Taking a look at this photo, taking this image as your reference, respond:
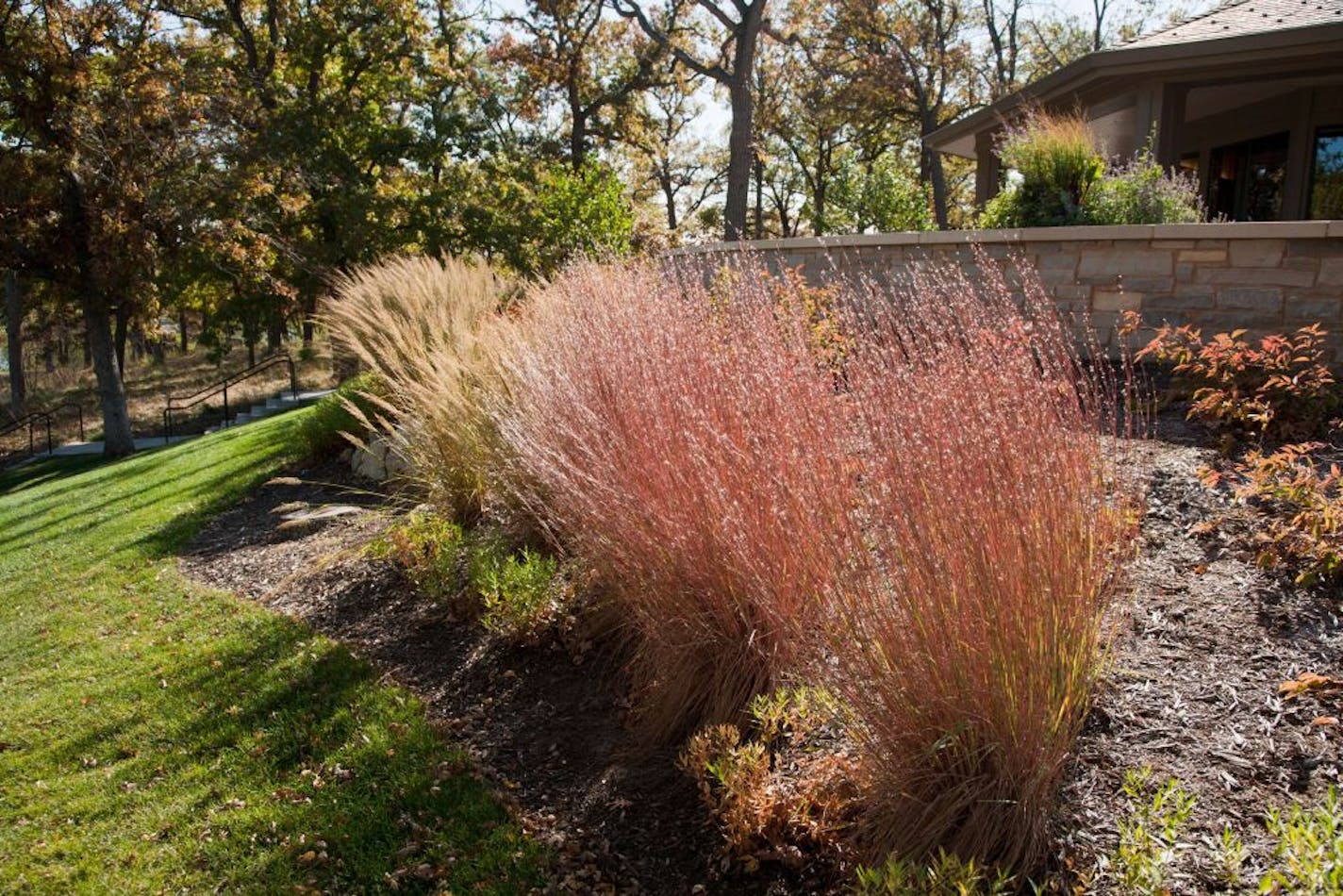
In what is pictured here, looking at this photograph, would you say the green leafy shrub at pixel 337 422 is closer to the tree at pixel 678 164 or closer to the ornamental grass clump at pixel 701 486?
the ornamental grass clump at pixel 701 486

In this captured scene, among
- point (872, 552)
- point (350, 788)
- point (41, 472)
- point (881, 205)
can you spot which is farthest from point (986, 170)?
point (41, 472)

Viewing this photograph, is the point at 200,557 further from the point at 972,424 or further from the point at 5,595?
the point at 972,424

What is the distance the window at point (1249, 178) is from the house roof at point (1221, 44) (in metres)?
2.21

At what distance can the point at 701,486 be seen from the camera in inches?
125

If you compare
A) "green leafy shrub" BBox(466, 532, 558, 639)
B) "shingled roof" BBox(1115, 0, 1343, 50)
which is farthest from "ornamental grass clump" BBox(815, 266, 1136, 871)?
"shingled roof" BBox(1115, 0, 1343, 50)

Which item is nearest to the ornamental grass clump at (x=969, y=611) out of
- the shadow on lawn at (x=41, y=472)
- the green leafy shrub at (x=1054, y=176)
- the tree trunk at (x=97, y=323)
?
the green leafy shrub at (x=1054, y=176)

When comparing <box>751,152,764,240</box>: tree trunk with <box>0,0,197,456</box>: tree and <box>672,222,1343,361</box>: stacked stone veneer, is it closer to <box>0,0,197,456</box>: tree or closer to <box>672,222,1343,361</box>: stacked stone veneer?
<box>0,0,197,456</box>: tree

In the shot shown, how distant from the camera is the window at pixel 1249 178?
12.6 m

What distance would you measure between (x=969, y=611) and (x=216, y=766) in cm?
320

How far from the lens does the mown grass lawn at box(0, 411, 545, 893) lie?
311 centimetres

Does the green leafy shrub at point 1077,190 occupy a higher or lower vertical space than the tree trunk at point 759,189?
lower

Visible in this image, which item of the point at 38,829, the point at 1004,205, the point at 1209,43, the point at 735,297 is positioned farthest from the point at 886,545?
the point at 1209,43

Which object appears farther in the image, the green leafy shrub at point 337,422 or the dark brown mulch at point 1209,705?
the green leafy shrub at point 337,422

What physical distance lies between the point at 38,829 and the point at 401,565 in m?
2.27
